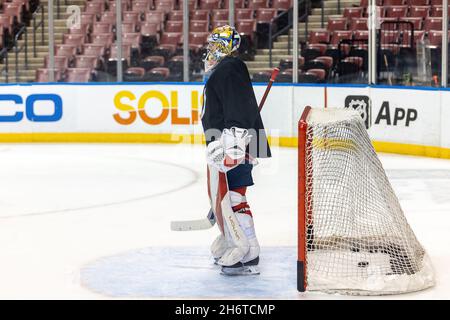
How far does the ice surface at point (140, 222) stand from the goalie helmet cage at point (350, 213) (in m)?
0.20

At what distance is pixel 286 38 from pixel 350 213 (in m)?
7.58

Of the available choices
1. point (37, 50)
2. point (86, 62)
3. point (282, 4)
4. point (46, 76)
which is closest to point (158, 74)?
point (86, 62)

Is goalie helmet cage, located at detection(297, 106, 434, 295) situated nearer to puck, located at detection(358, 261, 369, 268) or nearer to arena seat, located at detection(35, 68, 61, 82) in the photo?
puck, located at detection(358, 261, 369, 268)

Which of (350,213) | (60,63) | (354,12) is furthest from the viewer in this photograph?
(60,63)

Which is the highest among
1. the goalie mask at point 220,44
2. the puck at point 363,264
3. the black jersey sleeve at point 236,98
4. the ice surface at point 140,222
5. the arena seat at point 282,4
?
the arena seat at point 282,4

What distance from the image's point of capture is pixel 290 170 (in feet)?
33.5

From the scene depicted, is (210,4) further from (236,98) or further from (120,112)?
(236,98)

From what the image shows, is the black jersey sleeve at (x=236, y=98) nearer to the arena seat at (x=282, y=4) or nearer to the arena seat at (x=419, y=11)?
the arena seat at (x=419, y=11)

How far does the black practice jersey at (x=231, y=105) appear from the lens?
5.09 metres

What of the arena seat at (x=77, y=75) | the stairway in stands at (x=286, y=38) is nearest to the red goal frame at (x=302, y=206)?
the stairway in stands at (x=286, y=38)

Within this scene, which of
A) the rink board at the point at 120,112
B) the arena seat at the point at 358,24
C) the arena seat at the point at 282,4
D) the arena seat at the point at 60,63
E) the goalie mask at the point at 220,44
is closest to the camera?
the goalie mask at the point at 220,44

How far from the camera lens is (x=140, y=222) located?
7141mm

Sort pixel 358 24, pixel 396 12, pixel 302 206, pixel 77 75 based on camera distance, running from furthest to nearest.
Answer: pixel 77 75 < pixel 358 24 < pixel 396 12 < pixel 302 206

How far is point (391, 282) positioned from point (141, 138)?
336 inches
